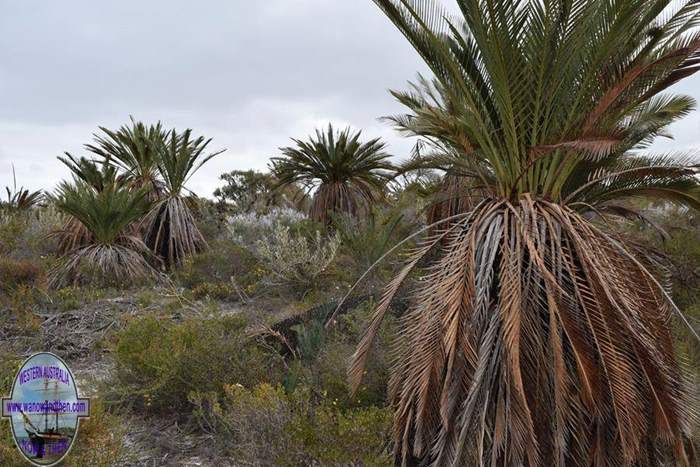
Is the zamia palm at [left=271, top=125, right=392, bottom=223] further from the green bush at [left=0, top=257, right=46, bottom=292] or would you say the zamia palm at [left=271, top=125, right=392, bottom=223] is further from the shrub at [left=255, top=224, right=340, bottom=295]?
the green bush at [left=0, top=257, right=46, bottom=292]

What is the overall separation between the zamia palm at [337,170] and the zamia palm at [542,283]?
26.6ft

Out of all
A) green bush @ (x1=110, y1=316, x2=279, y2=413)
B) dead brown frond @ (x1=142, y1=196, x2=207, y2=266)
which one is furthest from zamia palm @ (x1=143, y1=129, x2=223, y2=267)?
green bush @ (x1=110, y1=316, x2=279, y2=413)

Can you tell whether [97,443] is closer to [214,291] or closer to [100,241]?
[214,291]

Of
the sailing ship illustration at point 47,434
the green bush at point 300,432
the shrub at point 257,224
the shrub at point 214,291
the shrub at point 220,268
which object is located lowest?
the green bush at point 300,432

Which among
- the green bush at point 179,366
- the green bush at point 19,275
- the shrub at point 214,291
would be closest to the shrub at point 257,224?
the shrub at point 214,291

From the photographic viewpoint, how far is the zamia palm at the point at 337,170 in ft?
41.7

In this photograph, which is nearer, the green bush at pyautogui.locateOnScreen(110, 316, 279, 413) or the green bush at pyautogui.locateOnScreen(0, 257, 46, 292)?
the green bush at pyautogui.locateOnScreen(110, 316, 279, 413)

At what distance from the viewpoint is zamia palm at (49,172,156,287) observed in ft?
33.3

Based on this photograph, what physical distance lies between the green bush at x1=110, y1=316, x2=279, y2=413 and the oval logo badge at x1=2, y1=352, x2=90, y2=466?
1430mm

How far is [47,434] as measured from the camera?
3.76 metres

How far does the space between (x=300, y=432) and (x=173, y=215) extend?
921 centimetres

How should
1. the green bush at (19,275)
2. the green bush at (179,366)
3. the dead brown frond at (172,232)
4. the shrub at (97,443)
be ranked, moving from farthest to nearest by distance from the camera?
the dead brown frond at (172,232)
the green bush at (19,275)
the green bush at (179,366)
the shrub at (97,443)

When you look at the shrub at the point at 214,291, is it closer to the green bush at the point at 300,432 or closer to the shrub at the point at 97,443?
the shrub at the point at 97,443

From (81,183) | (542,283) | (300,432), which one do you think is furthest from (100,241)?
(542,283)
